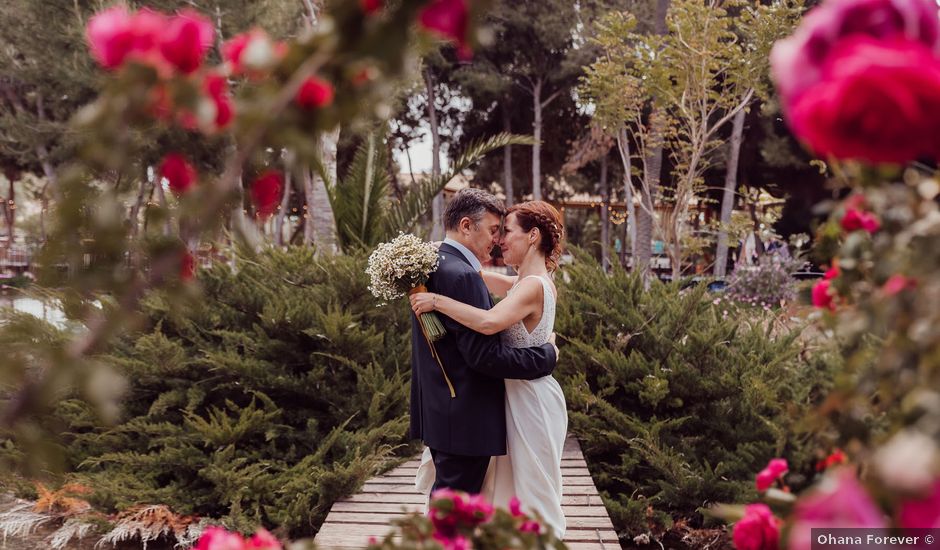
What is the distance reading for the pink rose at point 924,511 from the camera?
589mm

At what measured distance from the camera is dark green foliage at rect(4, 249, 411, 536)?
4027 mm

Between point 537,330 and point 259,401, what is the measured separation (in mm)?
2517

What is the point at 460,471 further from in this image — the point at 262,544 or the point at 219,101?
the point at 219,101

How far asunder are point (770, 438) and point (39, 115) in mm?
21535

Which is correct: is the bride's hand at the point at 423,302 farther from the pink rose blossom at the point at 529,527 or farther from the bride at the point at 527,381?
the pink rose blossom at the point at 529,527

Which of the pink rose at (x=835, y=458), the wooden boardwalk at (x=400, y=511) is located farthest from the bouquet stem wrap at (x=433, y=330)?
the pink rose at (x=835, y=458)

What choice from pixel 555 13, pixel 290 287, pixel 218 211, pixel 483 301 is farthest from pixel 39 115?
pixel 218 211

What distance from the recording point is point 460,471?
10.4 feet

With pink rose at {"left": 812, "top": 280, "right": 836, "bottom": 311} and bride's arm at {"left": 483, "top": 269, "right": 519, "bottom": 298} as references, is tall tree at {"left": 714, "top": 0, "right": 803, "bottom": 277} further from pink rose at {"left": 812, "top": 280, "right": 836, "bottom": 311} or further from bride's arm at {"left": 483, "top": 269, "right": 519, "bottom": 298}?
pink rose at {"left": 812, "top": 280, "right": 836, "bottom": 311}

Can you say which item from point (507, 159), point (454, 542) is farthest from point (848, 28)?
point (507, 159)

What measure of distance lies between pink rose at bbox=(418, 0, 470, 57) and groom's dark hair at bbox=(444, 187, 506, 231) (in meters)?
2.47

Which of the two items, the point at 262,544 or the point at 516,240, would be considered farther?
the point at 516,240

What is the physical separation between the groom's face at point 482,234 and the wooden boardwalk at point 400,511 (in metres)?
1.28

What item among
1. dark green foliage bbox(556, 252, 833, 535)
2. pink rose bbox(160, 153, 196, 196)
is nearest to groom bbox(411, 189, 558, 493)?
dark green foliage bbox(556, 252, 833, 535)
